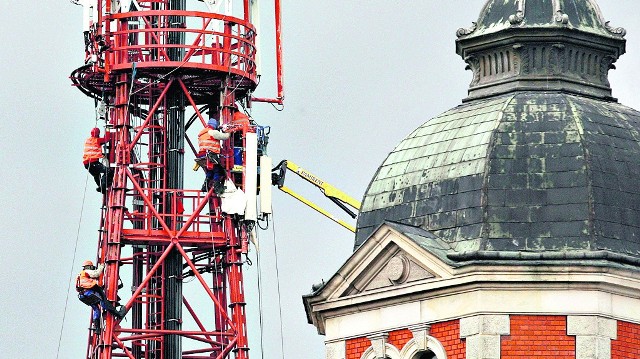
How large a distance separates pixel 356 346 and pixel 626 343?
7455 millimetres

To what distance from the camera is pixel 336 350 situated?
9581 cm

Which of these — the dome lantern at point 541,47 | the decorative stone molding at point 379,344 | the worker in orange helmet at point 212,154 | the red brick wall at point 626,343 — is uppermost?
the worker in orange helmet at point 212,154

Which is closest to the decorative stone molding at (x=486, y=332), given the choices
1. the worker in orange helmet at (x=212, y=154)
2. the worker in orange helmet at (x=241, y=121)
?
the worker in orange helmet at (x=212, y=154)

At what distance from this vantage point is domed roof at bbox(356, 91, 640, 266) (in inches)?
3649

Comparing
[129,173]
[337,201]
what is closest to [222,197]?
[129,173]

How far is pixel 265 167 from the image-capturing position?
131000mm

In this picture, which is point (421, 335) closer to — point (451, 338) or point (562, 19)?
point (451, 338)

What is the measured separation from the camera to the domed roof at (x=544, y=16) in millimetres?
97750

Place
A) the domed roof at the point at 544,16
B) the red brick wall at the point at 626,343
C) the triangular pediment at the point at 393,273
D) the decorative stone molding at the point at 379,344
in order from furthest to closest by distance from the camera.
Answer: the domed roof at the point at 544,16 < the decorative stone molding at the point at 379,344 < the triangular pediment at the point at 393,273 < the red brick wall at the point at 626,343

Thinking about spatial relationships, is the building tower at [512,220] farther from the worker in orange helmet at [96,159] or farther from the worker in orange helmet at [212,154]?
the worker in orange helmet at [96,159]

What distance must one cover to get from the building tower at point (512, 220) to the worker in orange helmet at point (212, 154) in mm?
34109

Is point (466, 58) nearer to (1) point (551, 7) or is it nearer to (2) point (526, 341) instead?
(1) point (551, 7)

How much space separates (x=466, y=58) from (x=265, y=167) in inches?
1267

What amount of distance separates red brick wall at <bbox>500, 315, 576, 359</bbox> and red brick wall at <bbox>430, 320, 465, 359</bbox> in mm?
1130
